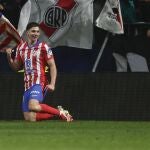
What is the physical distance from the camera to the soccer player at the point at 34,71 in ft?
52.3

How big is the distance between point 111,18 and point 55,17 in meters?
→ 1.12

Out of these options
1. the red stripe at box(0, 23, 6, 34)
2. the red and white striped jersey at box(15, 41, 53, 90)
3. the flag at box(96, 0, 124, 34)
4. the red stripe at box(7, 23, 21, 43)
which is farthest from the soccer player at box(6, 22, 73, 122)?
the flag at box(96, 0, 124, 34)

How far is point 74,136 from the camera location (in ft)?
41.6

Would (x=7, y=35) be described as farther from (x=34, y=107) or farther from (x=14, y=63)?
(x=34, y=107)

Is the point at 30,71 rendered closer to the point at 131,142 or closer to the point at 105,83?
the point at 105,83

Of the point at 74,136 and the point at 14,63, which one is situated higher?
the point at 14,63

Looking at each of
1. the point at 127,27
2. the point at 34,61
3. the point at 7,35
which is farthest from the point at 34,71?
the point at 127,27

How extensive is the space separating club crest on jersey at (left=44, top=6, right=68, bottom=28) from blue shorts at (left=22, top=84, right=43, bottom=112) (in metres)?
2.24

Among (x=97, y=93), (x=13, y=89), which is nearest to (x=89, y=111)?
(x=97, y=93)

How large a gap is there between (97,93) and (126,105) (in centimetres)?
60

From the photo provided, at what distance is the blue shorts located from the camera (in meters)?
16.0

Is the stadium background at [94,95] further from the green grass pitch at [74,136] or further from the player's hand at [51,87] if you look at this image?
the green grass pitch at [74,136]

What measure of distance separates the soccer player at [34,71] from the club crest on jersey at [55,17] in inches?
68.6

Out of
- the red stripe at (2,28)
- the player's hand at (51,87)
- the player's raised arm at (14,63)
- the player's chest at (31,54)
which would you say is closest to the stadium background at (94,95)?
the red stripe at (2,28)
